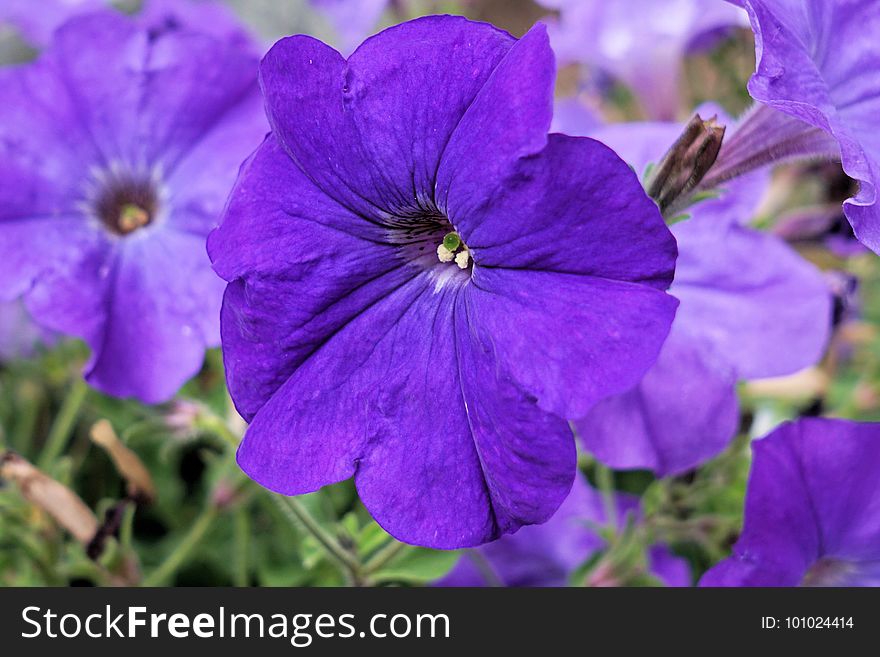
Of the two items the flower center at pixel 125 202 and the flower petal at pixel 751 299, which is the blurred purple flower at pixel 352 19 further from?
the flower petal at pixel 751 299

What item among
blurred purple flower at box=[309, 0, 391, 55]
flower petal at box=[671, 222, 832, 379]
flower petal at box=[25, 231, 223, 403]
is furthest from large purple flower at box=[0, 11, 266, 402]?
flower petal at box=[671, 222, 832, 379]

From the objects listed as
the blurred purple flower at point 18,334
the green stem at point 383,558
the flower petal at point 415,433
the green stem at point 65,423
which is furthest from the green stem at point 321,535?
the blurred purple flower at point 18,334

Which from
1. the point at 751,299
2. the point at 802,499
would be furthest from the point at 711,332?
the point at 802,499

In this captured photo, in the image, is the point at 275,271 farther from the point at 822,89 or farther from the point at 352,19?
the point at 352,19

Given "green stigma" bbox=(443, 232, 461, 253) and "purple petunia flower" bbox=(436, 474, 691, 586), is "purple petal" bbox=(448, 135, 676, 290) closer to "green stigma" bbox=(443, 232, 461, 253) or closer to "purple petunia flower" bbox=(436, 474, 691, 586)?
"green stigma" bbox=(443, 232, 461, 253)

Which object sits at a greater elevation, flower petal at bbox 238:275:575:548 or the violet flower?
the violet flower

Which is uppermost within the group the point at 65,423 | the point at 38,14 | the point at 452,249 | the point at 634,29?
the point at 38,14

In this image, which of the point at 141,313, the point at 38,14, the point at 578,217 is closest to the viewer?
the point at 578,217
